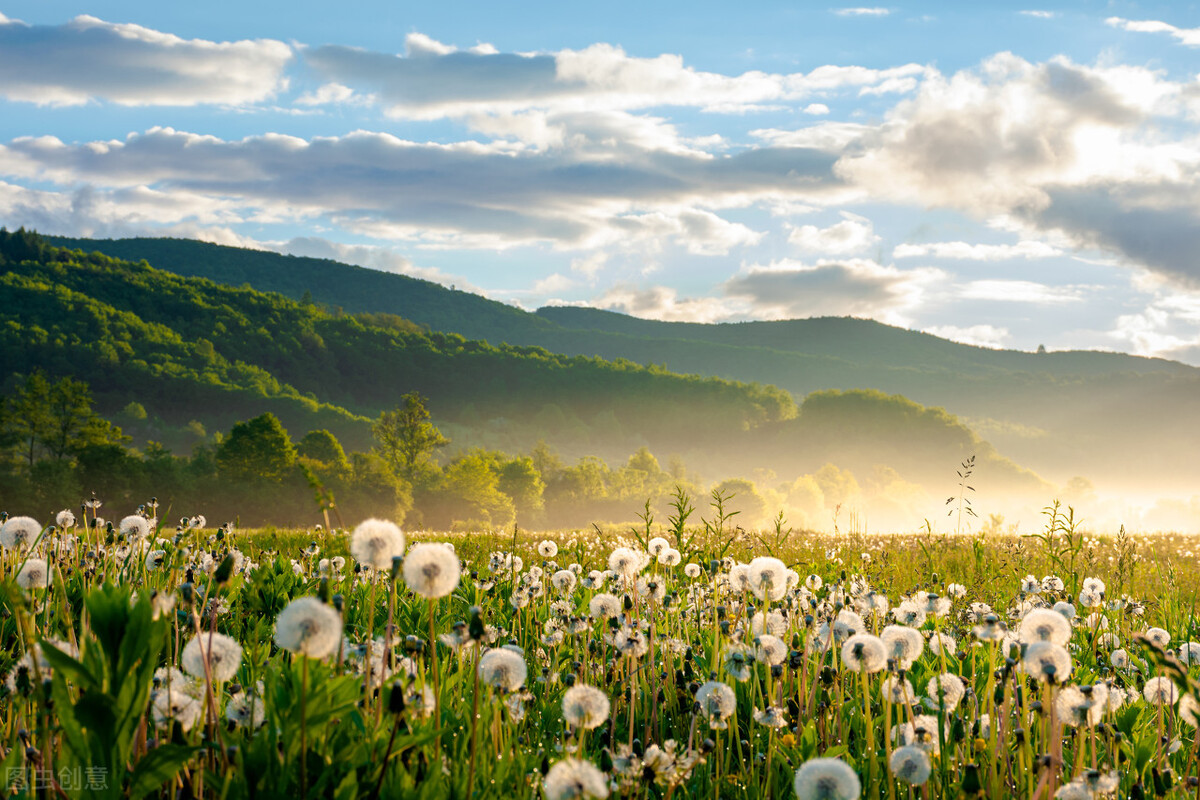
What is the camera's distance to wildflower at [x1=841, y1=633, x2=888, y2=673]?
2.55 meters

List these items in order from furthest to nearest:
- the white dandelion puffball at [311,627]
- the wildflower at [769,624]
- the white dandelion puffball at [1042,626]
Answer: the wildflower at [769,624]
the white dandelion puffball at [1042,626]
the white dandelion puffball at [311,627]

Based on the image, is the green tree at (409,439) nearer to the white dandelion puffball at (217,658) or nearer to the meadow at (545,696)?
the meadow at (545,696)

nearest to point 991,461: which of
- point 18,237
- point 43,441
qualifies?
point 43,441

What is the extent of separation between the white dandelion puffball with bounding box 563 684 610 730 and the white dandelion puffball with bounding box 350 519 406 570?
647 mm

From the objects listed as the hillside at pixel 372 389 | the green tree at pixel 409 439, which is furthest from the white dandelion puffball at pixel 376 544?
the hillside at pixel 372 389

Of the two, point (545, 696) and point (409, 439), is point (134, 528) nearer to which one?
point (545, 696)

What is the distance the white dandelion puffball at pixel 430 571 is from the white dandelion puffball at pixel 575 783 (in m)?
0.50

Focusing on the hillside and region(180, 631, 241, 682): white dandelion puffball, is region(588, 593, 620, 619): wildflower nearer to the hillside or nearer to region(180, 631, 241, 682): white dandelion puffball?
region(180, 631, 241, 682): white dandelion puffball

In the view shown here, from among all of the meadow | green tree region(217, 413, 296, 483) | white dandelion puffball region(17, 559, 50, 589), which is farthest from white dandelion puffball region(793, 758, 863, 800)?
green tree region(217, 413, 296, 483)

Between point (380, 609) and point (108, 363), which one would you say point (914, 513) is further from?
point (108, 363)

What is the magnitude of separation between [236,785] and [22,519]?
2.97 meters

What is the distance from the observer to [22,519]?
384cm

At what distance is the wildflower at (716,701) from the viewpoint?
8.36 ft

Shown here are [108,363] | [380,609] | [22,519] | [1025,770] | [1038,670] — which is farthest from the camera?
[108,363]
